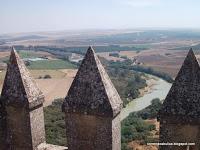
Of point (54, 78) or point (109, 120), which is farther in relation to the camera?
point (54, 78)

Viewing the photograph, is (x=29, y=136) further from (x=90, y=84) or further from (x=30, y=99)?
(x=90, y=84)

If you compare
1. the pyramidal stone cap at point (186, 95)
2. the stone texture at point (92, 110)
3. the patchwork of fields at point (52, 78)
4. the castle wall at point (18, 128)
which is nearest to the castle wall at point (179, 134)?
the pyramidal stone cap at point (186, 95)

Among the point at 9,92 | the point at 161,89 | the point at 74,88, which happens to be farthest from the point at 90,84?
the point at 161,89

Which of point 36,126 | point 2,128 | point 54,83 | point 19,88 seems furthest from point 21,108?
point 54,83

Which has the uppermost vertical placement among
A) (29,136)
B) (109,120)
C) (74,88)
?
(74,88)

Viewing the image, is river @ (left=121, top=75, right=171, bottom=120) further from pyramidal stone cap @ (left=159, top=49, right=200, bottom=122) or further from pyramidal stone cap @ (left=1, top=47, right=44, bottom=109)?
pyramidal stone cap @ (left=159, top=49, right=200, bottom=122)

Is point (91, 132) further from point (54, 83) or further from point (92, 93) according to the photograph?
point (54, 83)

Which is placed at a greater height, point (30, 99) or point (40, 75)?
point (30, 99)
